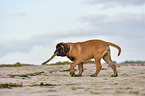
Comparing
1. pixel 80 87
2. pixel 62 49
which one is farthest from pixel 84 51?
pixel 80 87

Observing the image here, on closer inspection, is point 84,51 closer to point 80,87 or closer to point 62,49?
point 62,49

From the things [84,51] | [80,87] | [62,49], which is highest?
[62,49]

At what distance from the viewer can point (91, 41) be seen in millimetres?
14227

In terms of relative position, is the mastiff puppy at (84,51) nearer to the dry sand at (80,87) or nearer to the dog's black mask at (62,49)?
the dog's black mask at (62,49)

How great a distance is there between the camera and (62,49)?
14102mm

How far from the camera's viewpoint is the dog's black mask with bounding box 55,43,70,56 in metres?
14.1

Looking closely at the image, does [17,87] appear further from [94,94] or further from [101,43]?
[101,43]

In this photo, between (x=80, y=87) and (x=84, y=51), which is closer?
(x=80, y=87)

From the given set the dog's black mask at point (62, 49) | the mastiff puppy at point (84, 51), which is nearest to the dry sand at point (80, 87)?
the mastiff puppy at point (84, 51)

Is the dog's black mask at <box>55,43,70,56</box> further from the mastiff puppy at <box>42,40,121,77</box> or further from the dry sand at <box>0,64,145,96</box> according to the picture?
the dry sand at <box>0,64,145,96</box>

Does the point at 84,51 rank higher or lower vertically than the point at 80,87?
higher

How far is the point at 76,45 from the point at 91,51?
2.87ft

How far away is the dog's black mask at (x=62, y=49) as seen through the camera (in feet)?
46.2

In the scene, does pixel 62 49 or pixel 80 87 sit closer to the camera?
pixel 80 87
